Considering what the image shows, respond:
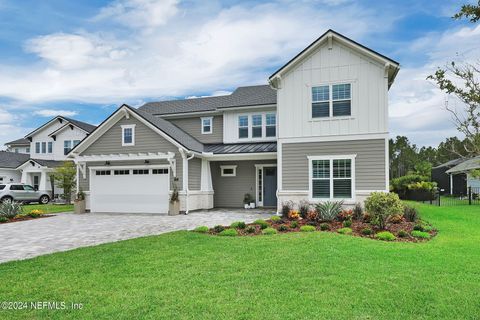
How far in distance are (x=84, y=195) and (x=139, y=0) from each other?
11.4m

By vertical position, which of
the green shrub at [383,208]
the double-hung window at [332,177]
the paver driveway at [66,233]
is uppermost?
the double-hung window at [332,177]

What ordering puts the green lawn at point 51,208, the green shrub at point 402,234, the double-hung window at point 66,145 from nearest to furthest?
the green shrub at point 402,234, the green lawn at point 51,208, the double-hung window at point 66,145

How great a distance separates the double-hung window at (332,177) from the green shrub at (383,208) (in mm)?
3369

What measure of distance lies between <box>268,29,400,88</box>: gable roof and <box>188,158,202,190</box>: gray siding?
5.96 meters

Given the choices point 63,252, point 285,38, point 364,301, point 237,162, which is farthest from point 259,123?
point 364,301

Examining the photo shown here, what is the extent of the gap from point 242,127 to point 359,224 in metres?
10.3

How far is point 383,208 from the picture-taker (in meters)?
10.9

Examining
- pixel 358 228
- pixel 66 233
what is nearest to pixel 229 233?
pixel 358 228

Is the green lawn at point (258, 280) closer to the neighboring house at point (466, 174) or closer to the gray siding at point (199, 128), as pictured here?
the gray siding at point (199, 128)

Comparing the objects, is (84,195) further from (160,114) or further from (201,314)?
(201,314)

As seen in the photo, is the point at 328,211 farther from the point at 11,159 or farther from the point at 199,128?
the point at 11,159

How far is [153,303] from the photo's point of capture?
4.81 m

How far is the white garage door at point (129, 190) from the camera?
17891mm

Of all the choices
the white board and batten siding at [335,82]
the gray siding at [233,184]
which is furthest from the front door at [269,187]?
the white board and batten siding at [335,82]
